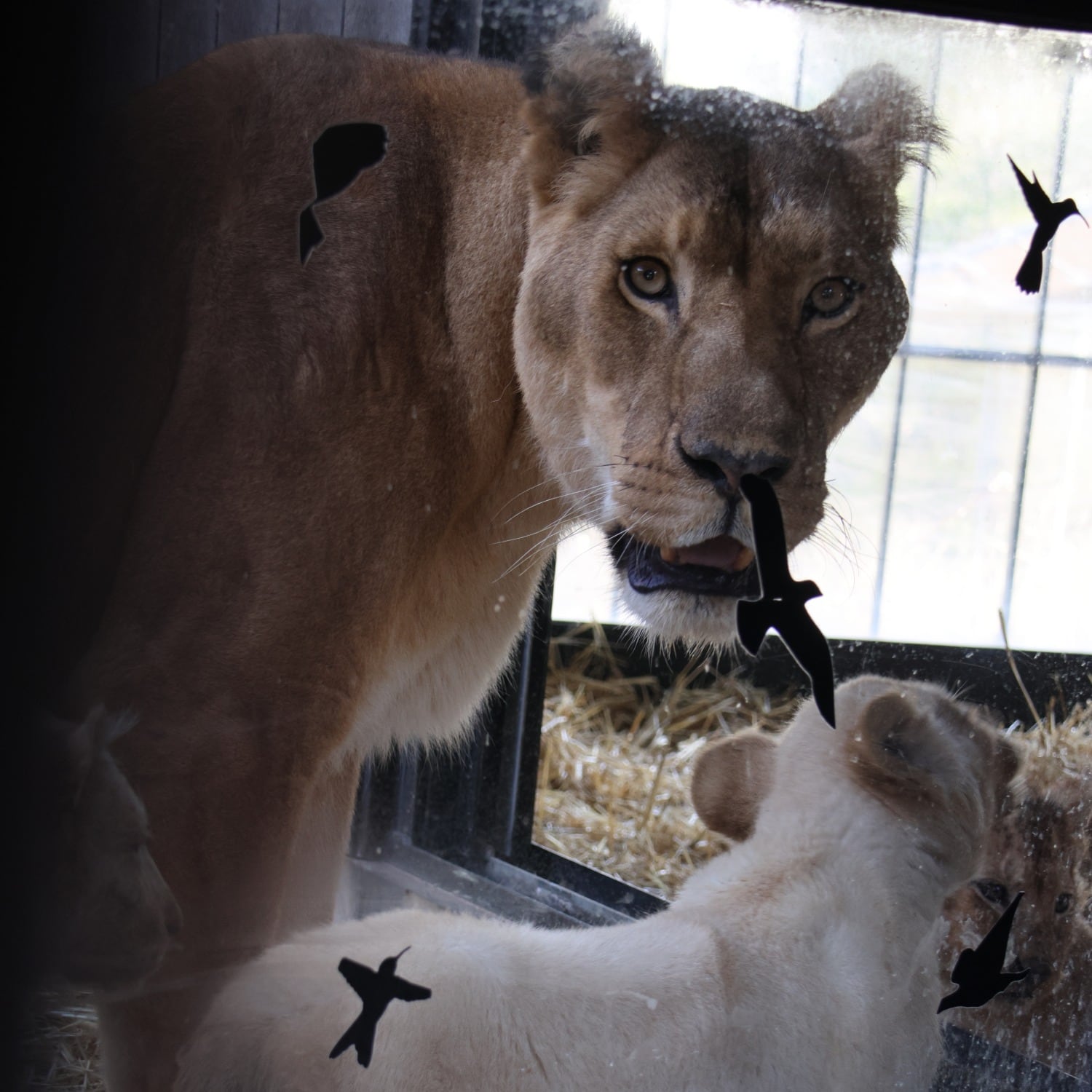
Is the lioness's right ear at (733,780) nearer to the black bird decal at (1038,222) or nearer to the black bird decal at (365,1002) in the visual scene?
the black bird decal at (365,1002)

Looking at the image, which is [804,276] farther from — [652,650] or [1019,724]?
[1019,724]

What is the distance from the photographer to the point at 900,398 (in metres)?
1.16

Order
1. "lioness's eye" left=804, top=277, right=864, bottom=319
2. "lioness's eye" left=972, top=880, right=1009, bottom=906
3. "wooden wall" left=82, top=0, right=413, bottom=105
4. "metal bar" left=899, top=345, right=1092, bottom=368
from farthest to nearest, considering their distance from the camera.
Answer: "lioness's eye" left=972, top=880, right=1009, bottom=906 < "metal bar" left=899, top=345, right=1092, bottom=368 < "lioness's eye" left=804, top=277, right=864, bottom=319 < "wooden wall" left=82, top=0, right=413, bottom=105

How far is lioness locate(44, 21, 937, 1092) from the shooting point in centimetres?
100

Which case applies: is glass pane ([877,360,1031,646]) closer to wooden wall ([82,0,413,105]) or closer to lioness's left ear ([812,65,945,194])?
lioness's left ear ([812,65,945,194])

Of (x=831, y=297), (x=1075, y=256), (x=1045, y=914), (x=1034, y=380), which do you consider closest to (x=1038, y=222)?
(x=1075, y=256)

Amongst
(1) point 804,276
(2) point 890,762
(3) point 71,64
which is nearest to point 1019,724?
(2) point 890,762

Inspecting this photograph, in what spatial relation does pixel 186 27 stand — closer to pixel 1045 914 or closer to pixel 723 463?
pixel 723 463

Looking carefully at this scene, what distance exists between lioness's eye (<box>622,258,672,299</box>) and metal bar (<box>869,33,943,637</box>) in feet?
0.86

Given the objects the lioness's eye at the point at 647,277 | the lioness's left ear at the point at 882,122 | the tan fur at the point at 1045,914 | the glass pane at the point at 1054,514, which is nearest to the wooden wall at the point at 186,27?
the lioness's eye at the point at 647,277

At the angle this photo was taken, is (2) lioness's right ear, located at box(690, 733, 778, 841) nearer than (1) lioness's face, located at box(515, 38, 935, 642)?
No

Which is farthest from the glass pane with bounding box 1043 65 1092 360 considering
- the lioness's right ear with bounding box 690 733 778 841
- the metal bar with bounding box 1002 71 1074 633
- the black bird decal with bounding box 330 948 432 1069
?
the black bird decal with bounding box 330 948 432 1069

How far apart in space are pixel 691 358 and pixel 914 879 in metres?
0.65

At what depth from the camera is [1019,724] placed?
4.23ft
